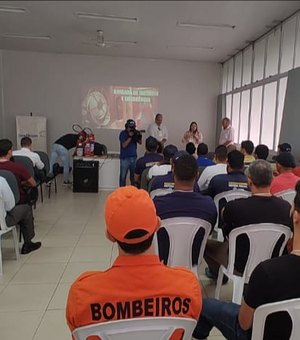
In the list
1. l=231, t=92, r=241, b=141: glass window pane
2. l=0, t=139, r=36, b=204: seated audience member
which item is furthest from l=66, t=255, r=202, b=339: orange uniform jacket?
l=231, t=92, r=241, b=141: glass window pane

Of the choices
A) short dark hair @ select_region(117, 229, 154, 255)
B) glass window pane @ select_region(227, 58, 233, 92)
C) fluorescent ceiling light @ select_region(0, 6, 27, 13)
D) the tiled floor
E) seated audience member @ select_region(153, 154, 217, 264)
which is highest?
fluorescent ceiling light @ select_region(0, 6, 27, 13)

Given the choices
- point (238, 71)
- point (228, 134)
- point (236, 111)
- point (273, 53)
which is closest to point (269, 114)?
point (273, 53)

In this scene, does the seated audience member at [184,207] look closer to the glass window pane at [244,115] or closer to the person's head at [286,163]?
the person's head at [286,163]

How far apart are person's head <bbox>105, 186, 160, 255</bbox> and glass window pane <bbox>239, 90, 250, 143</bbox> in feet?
22.7

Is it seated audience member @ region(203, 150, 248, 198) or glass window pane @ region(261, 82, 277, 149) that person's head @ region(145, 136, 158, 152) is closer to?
seated audience member @ region(203, 150, 248, 198)

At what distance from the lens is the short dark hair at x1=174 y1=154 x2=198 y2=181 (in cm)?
217

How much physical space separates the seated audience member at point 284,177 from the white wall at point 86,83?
6.34 metres

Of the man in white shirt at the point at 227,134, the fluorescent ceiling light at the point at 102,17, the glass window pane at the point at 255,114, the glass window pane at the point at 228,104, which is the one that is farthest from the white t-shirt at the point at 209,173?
the glass window pane at the point at 228,104

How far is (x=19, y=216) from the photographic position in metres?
3.25

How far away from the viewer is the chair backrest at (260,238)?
1936 mm

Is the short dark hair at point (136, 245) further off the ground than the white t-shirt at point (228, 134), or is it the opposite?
the white t-shirt at point (228, 134)

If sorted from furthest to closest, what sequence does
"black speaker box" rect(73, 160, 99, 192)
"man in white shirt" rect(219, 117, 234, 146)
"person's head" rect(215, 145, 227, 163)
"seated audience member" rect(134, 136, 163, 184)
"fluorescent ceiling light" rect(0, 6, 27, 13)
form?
"man in white shirt" rect(219, 117, 234, 146)
"black speaker box" rect(73, 160, 99, 192)
"fluorescent ceiling light" rect(0, 6, 27, 13)
"seated audience member" rect(134, 136, 163, 184)
"person's head" rect(215, 145, 227, 163)

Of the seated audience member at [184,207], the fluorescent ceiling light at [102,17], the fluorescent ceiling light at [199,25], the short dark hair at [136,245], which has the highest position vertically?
the fluorescent ceiling light at [102,17]

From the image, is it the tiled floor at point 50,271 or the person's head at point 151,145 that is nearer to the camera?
the tiled floor at point 50,271
